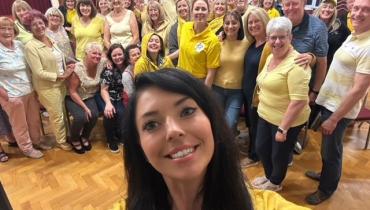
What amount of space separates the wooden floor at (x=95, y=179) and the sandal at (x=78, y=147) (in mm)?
61

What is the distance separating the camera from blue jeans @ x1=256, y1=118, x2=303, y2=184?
215 cm

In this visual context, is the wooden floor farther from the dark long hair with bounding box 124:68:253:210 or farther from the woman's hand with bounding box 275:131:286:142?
the dark long hair with bounding box 124:68:253:210

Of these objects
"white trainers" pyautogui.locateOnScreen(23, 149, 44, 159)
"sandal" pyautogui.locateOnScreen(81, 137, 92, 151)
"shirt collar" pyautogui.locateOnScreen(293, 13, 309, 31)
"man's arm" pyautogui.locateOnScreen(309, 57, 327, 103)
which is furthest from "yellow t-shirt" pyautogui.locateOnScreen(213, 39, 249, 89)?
"white trainers" pyautogui.locateOnScreen(23, 149, 44, 159)

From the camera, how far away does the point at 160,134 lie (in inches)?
34.7

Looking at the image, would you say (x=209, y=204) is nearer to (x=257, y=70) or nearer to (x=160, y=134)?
(x=160, y=134)

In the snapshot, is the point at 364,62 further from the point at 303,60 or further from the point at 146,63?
the point at 146,63

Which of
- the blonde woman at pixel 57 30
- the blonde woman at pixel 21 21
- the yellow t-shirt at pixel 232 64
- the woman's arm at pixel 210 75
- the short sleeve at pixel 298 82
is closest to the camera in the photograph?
the short sleeve at pixel 298 82

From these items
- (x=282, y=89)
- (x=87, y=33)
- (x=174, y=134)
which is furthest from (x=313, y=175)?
(x=87, y=33)

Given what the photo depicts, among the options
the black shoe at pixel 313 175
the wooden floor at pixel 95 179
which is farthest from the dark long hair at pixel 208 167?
the black shoe at pixel 313 175

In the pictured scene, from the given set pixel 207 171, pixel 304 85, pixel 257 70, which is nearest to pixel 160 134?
pixel 207 171

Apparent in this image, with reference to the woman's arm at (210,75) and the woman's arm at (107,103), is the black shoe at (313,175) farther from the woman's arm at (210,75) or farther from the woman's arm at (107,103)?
the woman's arm at (107,103)

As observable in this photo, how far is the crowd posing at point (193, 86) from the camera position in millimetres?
963

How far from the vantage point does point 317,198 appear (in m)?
2.36

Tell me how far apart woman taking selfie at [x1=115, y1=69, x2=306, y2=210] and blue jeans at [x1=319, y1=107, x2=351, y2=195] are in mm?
1204
